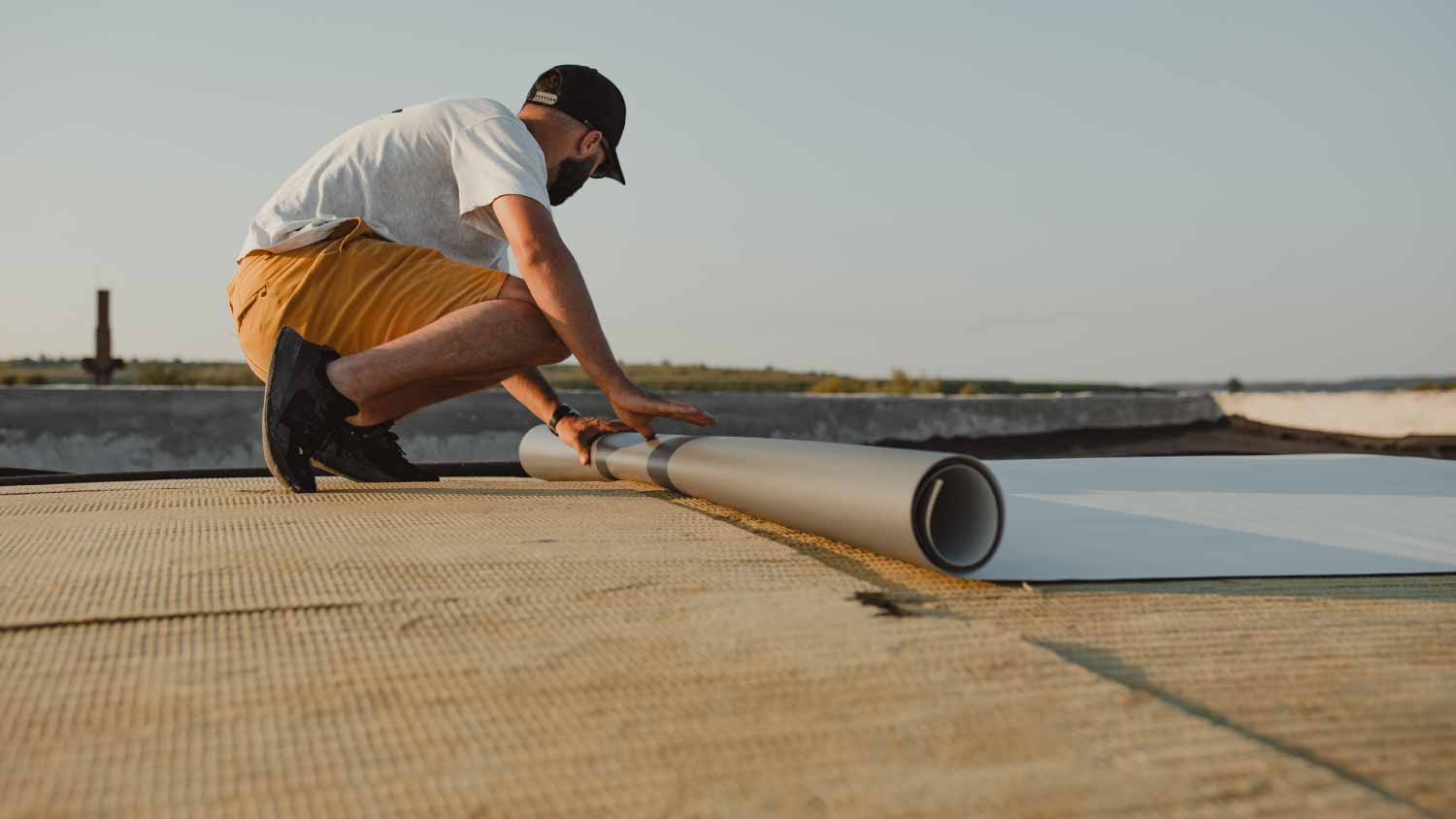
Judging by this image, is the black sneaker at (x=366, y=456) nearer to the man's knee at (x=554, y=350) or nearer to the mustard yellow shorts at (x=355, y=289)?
the mustard yellow shorts at (x=355, y=289)

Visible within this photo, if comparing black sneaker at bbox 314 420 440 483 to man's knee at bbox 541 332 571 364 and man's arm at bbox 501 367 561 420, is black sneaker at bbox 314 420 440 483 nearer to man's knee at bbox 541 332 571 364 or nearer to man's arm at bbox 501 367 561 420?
man's arm at bbox 501 367 561 420

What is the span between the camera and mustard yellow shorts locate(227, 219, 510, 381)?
101 inches

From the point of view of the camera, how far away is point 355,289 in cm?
256

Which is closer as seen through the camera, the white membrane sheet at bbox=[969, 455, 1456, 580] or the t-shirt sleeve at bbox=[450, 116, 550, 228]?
the white membrane sheet at bbox=[969, 455, 1456, 580]

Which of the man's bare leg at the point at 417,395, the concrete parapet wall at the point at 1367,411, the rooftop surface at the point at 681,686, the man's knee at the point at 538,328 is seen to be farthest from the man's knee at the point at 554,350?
the concrete parapet wall at the point at 1367,411

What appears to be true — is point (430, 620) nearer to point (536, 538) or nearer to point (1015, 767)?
point (536, 538)

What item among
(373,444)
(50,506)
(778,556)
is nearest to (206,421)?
(373,444)

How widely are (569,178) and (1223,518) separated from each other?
1810 mm

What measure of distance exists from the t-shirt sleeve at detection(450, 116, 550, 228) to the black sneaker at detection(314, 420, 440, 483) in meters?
0.68

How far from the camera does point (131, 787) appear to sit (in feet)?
2.68

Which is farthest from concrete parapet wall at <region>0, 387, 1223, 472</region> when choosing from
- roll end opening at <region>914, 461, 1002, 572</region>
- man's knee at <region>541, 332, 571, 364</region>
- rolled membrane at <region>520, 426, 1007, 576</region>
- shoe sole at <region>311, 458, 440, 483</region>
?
roll end opening at <region>914, 461, 1002, 572</region>

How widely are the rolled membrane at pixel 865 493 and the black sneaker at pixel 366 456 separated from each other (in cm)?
83

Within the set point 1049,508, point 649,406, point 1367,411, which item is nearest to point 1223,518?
point 1049,508

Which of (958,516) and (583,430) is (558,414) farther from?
(958,516)
